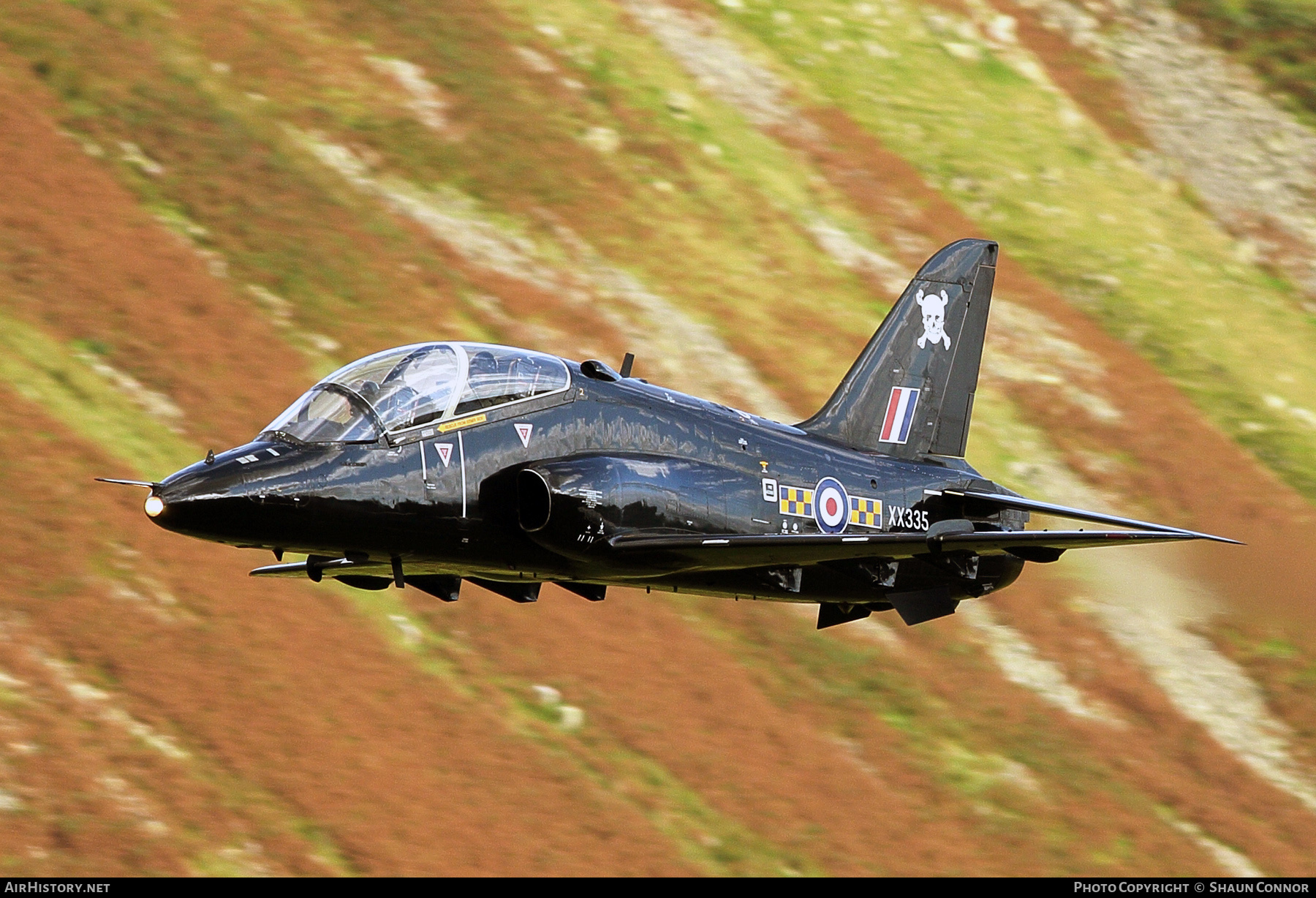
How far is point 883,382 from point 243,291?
11.6m

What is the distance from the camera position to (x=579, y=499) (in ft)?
48.2

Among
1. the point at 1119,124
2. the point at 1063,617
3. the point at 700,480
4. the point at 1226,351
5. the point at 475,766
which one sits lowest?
the point at 475,766

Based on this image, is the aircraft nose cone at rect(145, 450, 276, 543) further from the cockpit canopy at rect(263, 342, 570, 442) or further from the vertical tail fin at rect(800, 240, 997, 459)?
the vertical tail fin at rect(800, 240, 997, 459)

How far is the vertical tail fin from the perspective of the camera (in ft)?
61.7

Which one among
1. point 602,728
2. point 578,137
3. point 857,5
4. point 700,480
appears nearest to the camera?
point 700,480

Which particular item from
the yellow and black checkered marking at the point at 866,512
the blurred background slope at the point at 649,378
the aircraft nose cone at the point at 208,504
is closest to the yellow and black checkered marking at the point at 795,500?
the yellow and black checkered marking at the point at 866,512

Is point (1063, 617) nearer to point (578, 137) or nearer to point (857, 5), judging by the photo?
point (578, 137)

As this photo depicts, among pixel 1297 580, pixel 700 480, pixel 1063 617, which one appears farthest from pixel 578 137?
pixel 700 480

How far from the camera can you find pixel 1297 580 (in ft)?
87.5

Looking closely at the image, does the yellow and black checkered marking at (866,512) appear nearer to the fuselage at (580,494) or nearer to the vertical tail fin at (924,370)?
the fuselage at (580,494)

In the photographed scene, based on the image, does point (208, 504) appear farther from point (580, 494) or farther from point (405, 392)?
point (580, 494)

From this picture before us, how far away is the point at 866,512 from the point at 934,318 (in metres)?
3.84

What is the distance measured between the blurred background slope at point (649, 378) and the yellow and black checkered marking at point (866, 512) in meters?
6.00

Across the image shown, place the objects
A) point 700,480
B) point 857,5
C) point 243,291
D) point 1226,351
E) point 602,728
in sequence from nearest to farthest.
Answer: point 700,480, point 602,728, point 243,291, point 1226,351, point 857,5
